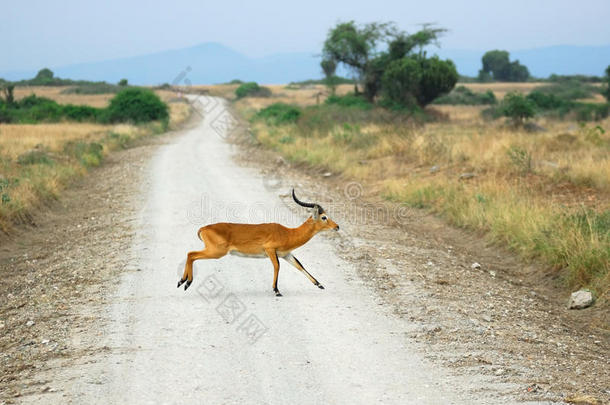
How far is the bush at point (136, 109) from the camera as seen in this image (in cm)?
4228

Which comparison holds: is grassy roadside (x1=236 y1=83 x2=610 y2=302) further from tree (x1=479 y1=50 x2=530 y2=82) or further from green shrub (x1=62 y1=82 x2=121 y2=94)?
tree (x1=479 y1=50 x2=530 y2=82)

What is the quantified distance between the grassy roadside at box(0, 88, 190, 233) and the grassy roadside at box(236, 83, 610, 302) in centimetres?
762

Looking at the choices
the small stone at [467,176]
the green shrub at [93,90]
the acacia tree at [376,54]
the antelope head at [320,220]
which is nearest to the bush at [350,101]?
the acacia tree at [376,54]

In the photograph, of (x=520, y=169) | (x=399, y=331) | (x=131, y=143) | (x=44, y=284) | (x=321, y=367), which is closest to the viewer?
(x=321, y=367)

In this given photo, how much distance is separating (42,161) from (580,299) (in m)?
16.9

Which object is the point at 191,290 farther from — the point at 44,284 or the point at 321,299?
the point at 44,284

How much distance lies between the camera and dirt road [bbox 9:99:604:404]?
507cm

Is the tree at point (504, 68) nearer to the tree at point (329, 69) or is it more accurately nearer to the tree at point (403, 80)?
the tree at point (329, 69)

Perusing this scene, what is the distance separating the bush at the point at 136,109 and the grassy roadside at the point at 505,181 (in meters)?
17.8

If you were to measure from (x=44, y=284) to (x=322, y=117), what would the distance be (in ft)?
78.5

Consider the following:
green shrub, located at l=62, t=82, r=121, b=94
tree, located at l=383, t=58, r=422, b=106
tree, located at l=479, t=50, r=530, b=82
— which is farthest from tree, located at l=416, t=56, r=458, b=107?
tree, located at l=479, t=50, r=530, b=82

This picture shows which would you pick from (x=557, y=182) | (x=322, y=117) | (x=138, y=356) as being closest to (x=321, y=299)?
(x=138, y=356)

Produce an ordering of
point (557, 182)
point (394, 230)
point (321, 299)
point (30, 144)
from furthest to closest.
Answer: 1. point (30, 144)
2. point (557, 182)
3. point (394, 230)
4. point (321, 299)

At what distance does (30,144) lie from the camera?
25.1 metres
